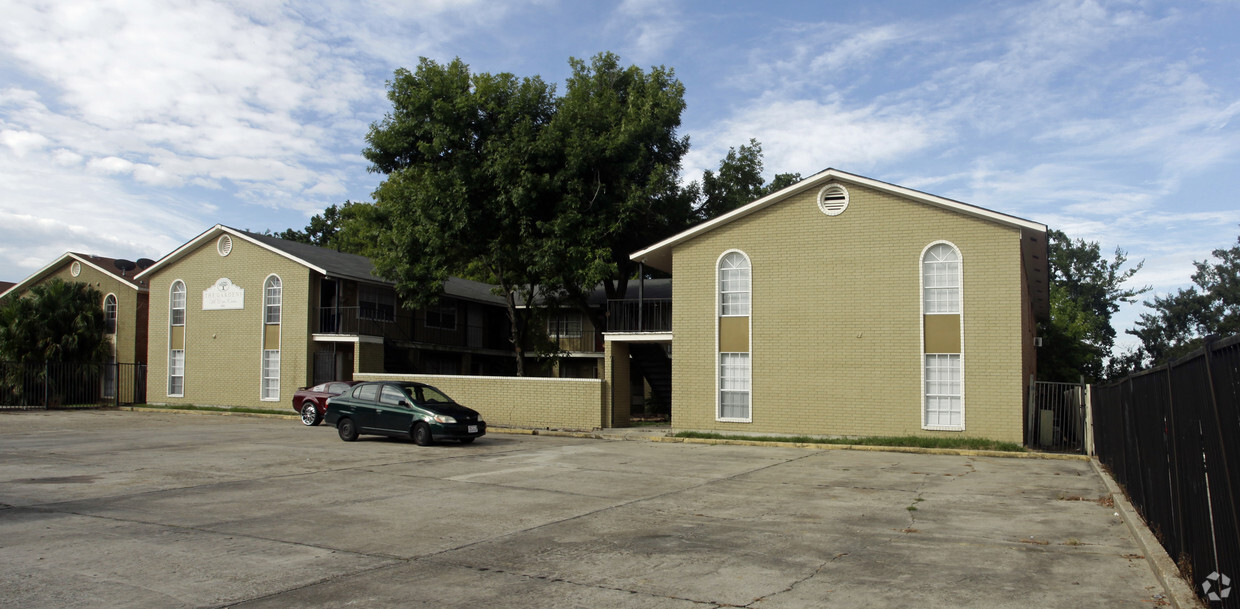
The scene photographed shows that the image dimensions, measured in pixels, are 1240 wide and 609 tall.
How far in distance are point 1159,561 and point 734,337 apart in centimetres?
1636

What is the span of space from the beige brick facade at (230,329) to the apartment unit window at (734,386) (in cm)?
1654

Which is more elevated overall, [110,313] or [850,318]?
[110,313]

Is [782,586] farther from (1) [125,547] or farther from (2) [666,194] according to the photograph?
(2) [666,194]

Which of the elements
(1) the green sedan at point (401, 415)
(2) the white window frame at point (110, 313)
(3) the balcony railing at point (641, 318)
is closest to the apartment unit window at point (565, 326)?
(3) the balcony railing at point (641, 318)

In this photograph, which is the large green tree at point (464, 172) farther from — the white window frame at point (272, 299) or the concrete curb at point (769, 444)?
the concrete curb at point (769, 444)

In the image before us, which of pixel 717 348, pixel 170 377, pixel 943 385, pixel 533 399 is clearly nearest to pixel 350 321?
pixel 170 377

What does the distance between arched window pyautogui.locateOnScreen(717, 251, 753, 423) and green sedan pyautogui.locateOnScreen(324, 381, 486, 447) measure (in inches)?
282

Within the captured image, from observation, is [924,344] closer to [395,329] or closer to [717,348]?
[717,348]

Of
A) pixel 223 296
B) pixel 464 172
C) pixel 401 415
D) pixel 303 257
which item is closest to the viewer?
pixel 401 415

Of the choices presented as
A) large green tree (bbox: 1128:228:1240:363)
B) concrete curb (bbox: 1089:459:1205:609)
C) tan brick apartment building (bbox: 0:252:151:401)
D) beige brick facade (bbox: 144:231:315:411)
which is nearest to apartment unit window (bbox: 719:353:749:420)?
concrete curb (bbox: 1089:459:1205:609)

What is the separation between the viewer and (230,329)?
33.7 metres

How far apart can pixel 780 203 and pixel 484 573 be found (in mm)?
17622

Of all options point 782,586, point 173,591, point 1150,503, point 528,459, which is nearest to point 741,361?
point 528,459

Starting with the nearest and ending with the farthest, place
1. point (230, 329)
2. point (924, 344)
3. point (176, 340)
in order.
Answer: point (924, 344), point (230, 329), point (176, 340)
